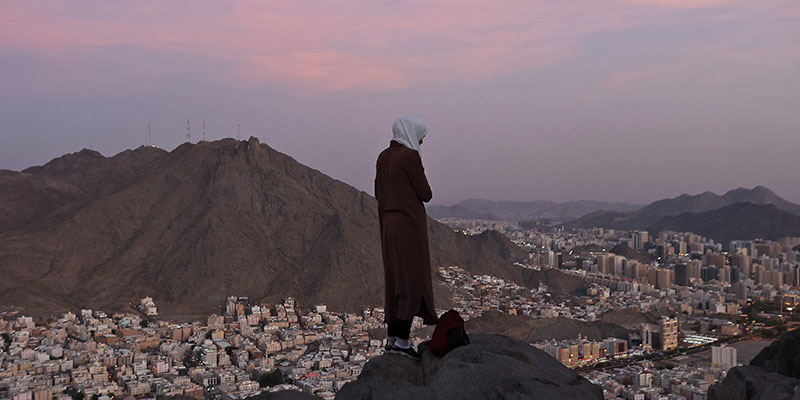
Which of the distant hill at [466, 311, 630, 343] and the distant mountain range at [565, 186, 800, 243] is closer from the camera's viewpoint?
the distant hill at [466, 311, 630, 343]

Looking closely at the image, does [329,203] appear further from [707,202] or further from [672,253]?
[707,202]

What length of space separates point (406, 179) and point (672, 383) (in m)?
18.8

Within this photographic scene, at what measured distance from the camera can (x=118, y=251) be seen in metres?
36.8

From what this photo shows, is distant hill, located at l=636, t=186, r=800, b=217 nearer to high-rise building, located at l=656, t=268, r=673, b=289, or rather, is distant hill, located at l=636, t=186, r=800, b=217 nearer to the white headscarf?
high-rise building, located at l=656, t=268, r=673, b=289

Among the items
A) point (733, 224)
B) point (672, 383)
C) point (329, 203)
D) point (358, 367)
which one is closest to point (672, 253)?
point (733, 224)

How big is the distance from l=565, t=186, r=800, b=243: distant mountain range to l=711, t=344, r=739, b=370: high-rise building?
48650mm

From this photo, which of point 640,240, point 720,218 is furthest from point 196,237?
point 720,218

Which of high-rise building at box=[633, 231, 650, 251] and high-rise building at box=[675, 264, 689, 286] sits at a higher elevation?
high-rise building at box=[633, 231, 650, 251]

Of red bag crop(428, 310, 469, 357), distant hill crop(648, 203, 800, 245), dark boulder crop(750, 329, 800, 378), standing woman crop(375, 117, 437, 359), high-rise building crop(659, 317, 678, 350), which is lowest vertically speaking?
high-rise building crop(659, 317, 678, 350)

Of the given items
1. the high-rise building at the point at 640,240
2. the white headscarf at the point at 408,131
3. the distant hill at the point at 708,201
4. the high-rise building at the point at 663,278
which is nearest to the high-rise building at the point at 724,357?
the white headscarf at the point at 408,131

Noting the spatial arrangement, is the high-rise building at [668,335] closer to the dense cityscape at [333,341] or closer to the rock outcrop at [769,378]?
the dense cityscape at [333,341]

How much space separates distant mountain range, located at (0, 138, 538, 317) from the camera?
33.5 meters

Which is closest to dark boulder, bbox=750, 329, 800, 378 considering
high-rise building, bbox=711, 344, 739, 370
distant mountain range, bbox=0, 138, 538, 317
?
high-rise building, bbox=711, 344, 739, 370

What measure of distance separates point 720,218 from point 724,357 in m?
57.3
